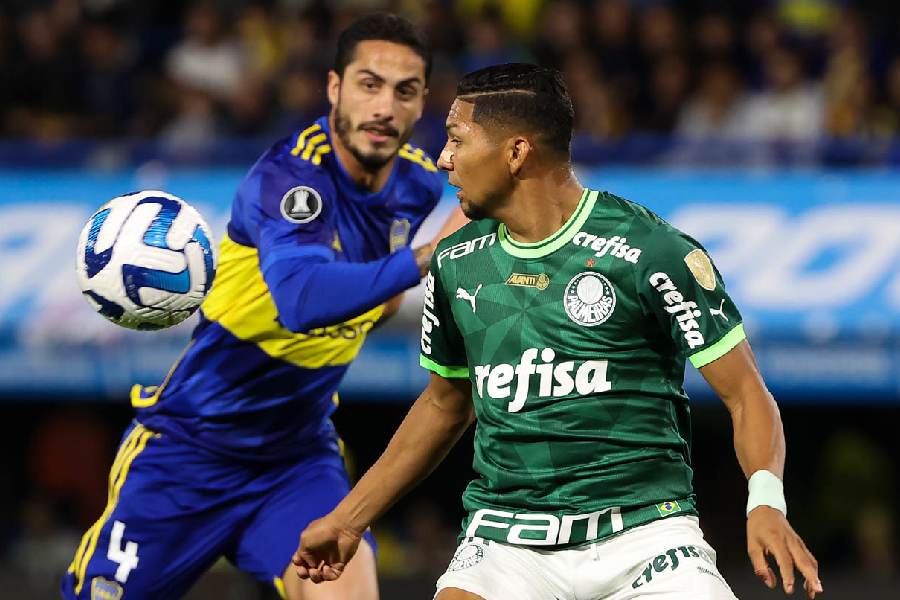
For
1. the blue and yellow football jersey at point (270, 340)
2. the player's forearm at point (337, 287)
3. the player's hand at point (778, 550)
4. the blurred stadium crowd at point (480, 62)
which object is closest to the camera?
the player's hand at point (778, 550)

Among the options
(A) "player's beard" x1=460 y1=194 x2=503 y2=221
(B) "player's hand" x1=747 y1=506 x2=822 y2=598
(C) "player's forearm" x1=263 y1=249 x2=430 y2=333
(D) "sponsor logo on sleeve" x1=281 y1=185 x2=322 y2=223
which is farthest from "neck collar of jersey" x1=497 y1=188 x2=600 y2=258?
(D) "sponsor logo on sleeve" x1=281 y1=185 x2=322 y2=223

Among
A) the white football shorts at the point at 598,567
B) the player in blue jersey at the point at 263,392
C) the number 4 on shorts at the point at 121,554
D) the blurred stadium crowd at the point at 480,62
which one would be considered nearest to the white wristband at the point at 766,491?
the white football shorts at the point at 598,567

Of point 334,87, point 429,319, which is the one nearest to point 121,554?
Answer: point 429,319

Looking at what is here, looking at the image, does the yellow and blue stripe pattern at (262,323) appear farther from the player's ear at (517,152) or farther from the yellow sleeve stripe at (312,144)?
the player's ear at (517,152)

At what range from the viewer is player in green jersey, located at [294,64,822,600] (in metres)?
3.78

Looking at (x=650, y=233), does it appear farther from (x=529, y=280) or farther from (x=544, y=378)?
(x=544, y=378)

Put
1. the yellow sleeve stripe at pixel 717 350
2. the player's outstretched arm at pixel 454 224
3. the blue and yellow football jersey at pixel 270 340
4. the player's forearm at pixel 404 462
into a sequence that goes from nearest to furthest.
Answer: the yellow sleeve stripe at pixel 717 350 → the player's forearm at pixel 404 462 → the player's outstretched arm at pixel 454 224 → the blue and yellow football jersey at pixel 270 340

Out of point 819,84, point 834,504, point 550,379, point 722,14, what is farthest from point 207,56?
point 550,379

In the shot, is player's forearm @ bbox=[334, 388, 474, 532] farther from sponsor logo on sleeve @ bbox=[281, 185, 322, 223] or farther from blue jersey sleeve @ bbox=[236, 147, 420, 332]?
sponsor logo on sleeve @ bbox=[281, 185, 322, 223]

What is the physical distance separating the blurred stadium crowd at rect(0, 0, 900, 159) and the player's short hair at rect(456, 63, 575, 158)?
5.31 metres

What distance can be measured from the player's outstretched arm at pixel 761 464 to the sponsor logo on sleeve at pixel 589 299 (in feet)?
1.10

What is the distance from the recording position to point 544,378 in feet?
12.9

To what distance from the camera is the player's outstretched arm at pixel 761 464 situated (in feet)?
10.7

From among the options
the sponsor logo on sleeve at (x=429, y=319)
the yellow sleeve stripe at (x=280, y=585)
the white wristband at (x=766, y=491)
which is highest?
the sponsor logo on sleeve at (x=429, y=319)
